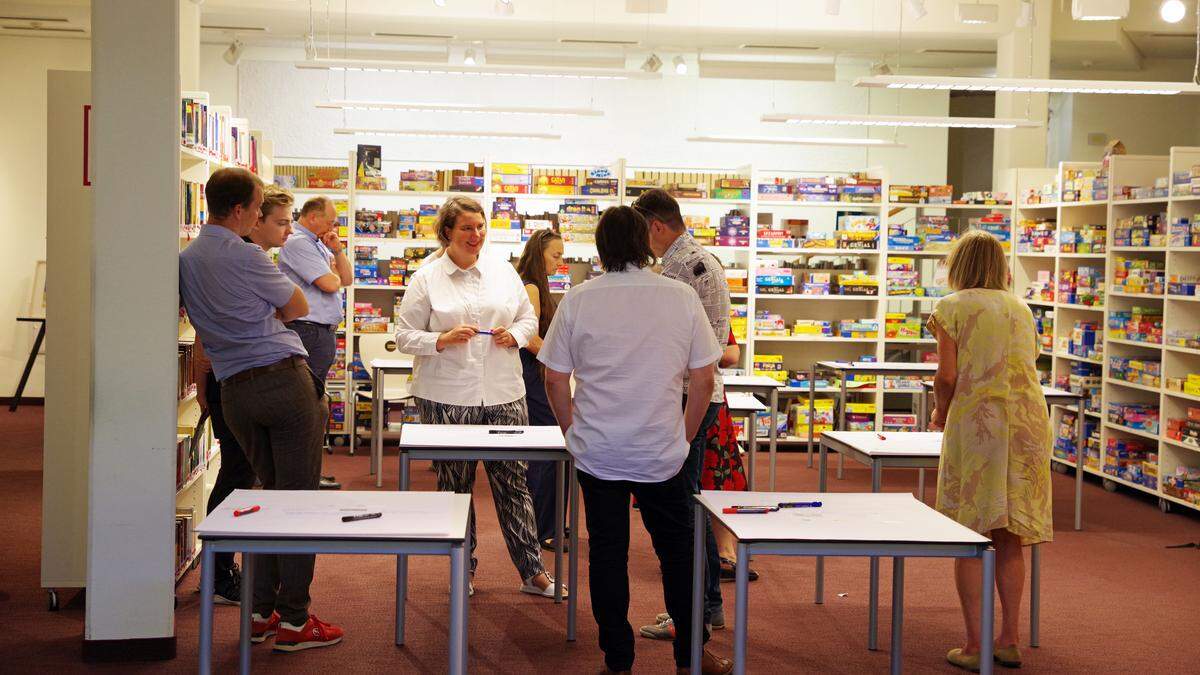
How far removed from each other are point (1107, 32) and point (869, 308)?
429cm

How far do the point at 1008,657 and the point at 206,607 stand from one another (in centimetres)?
302

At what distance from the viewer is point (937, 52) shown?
13.4 meters

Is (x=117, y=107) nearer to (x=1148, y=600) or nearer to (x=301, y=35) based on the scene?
(x=1148, y=600)

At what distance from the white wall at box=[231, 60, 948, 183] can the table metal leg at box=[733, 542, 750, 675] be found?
36.8 feet

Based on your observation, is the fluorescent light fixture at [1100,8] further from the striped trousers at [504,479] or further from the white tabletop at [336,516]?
the white tabletop at [336,516]

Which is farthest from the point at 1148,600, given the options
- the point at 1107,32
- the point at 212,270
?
the point at 1107,32

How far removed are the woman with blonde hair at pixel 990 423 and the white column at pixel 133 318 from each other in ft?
9.37

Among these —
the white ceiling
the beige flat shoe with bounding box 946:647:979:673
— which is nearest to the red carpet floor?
the beige flat shoe with bounding box 946:647:979:673

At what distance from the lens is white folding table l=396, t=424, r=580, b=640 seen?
14.2 feet

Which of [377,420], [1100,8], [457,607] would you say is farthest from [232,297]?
[1100,8]

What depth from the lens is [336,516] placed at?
3266mm

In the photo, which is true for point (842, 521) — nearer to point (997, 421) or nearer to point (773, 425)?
point (997, 421)

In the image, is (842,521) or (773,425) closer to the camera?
(842,521)

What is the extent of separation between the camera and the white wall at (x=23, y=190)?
41.6 feet
